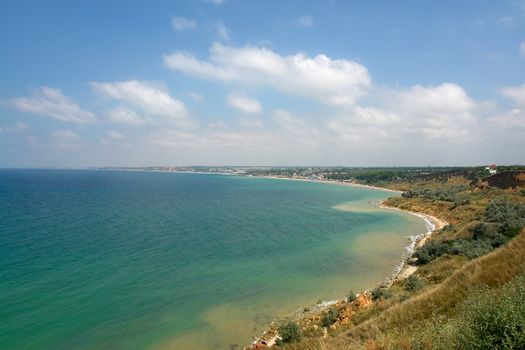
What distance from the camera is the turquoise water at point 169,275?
2248cm

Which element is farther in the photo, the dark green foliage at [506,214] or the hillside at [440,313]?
the dark green foliage at [506,214]

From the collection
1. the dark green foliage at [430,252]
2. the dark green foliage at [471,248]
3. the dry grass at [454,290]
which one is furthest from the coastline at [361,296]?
the dry grass at [454,290]

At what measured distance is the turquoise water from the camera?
73.8 ft

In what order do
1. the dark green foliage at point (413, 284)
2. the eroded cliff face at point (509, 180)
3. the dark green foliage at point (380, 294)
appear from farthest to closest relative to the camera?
the eroded cliff face at point (509, 180)
the dark green foliage at point (380, 294)
the dark green foliage at point (413, 284)

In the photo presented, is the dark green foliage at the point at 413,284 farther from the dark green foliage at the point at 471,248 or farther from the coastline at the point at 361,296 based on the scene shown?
the dark green foliage at the point at 471,248

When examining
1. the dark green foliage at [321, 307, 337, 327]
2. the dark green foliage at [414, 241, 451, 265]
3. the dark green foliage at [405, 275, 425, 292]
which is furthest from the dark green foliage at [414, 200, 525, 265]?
the dark green foliage at [321, 307, 337, 327]

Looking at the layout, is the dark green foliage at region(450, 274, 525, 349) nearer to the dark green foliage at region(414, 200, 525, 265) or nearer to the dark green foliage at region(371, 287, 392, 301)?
the dark green foliage at region(371, 287, 392, 301)

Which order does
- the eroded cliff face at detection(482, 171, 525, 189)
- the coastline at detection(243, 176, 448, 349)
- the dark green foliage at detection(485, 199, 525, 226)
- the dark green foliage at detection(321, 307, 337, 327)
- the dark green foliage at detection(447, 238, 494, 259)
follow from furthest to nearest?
the eroded cliff face at detection(482, 171, 525, 189) < the dark green foliage at detection(485, 199, 525, 226) < the dark green foliage at detection(447, 238, 494, 259) < the dark green foliage at detection(321, 307, 337, 327) < the coastline at detection(243, 176, 448, 349)


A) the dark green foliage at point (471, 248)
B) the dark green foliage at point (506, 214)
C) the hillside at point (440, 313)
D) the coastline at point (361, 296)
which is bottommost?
the coastline at point (361, 296)

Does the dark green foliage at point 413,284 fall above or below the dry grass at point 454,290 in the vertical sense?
below

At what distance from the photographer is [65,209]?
80938mm

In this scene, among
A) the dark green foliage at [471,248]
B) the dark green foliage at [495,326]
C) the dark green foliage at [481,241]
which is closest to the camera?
the dark green foliage at [495,326]

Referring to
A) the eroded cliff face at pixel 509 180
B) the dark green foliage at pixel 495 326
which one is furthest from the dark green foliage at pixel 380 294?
the eroded cliff face at pixel 509 180

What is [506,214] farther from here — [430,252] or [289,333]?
[289,333]
